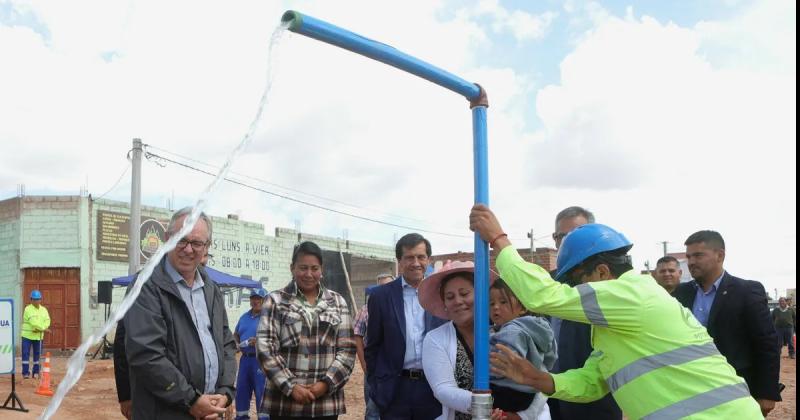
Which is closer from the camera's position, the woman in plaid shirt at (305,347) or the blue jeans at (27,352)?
the woman in plaid shirt at (305,347)

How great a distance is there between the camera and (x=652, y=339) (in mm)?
2123

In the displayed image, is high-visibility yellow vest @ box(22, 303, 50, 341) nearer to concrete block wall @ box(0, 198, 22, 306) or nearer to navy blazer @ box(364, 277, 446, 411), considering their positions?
concrete block wall @ box(0, 198, 22, 306)

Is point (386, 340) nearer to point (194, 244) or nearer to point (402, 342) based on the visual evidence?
point (402, 342)

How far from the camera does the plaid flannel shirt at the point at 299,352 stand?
404cm

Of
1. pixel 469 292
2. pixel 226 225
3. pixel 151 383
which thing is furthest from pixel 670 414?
pixel 226 225

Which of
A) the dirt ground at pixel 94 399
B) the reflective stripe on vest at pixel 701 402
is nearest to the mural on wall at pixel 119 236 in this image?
the dirt ground at pixel 94 399

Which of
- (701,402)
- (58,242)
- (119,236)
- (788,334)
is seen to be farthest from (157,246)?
(701,402)

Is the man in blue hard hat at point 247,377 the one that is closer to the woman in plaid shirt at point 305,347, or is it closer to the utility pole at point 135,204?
the woman in plaid shirt at point 305,347

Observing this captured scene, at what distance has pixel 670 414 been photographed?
6.88 feet

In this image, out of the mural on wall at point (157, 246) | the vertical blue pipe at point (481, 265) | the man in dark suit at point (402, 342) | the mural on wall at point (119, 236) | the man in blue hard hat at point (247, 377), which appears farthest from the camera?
the mural on wall at point (157, 246)

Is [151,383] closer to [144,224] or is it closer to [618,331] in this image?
[618,331]

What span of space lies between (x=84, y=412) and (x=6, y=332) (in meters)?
1.92

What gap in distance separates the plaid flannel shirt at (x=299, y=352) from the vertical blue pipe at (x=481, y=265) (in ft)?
6.64

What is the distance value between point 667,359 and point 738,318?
2825 millimetres
